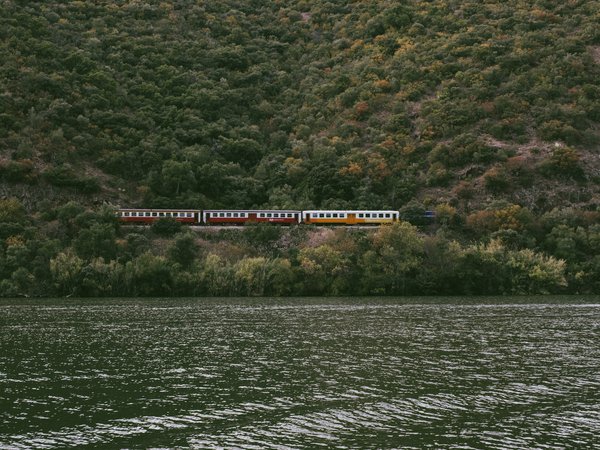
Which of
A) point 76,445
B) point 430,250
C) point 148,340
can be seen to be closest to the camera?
point 76,445

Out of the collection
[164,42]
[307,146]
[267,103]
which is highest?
[164,42]

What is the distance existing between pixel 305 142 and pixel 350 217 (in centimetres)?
3417

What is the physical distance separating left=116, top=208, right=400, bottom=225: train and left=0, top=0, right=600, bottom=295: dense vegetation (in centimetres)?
316

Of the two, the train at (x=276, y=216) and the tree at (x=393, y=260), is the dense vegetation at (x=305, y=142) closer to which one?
the tree at (x=393, y=260)

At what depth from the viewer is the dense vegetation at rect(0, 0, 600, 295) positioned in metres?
85.2

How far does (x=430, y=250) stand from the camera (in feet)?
283

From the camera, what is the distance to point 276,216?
98.2 metres

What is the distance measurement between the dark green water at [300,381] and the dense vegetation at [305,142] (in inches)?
1071

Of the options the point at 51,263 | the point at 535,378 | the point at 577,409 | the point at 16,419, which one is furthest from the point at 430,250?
the point at 16,419

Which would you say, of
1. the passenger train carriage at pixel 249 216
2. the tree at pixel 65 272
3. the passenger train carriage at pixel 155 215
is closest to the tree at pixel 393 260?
the passenger train carriage at pixel 249 216

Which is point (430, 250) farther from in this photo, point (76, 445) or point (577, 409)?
point (76, 445)

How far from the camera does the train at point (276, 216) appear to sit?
97.4 m

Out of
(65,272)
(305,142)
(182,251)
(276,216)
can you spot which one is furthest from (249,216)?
(305,142)

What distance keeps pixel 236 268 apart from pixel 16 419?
193 feet
